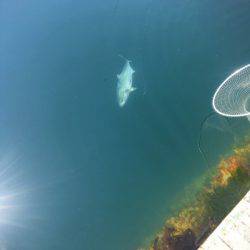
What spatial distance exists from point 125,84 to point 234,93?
3.62 metres

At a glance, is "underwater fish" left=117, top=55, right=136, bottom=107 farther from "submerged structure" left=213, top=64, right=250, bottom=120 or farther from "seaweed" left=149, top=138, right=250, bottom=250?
"submerged structure" left=213, top=64, right=250, bottom=120

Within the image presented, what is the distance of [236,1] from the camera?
8.30 m

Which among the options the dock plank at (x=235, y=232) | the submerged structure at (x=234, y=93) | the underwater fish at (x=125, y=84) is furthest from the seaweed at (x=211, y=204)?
the underwater fish at (x=125, y=84)

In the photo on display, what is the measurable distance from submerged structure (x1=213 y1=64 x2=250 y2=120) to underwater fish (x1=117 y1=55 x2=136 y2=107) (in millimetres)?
3356

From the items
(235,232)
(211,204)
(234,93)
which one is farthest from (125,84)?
(235,232)

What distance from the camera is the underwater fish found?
27.1 feet

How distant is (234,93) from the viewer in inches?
206

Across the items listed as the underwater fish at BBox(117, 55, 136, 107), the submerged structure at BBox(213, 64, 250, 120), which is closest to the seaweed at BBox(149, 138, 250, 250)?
the submerged structure at BBox(213, 64, 250, 120)

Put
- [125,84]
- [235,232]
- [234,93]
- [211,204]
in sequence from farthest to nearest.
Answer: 1. [125,84]
2. [211,204]
3. [234,93]
4. [235,232]

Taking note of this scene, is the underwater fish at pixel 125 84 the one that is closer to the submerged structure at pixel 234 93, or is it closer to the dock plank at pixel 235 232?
the submerged structure at pixel 234 93

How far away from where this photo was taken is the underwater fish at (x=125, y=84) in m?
8.27

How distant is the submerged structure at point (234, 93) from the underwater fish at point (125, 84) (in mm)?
3356

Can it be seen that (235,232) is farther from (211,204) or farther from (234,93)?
(234,93)

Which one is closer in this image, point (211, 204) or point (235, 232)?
point (235, 232)
